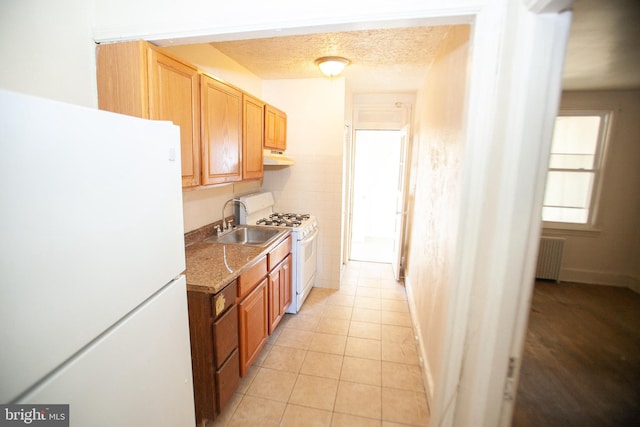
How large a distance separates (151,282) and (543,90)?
1.40 metres

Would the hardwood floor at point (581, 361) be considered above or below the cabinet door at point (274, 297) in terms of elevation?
below

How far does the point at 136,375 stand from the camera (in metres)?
0.95

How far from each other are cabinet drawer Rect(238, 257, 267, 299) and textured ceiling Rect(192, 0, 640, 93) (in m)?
1.79

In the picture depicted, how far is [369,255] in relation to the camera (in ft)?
17.2

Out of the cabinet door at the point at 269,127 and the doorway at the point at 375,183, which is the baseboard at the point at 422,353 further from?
the doorway at the point at 375,183

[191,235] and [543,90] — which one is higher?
[543,90]

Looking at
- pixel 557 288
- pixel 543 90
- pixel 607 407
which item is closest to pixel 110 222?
pixel 543 90

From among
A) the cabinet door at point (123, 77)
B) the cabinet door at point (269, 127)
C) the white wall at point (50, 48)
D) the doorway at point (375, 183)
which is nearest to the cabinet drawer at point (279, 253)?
the cabinet door at point (269, 127)

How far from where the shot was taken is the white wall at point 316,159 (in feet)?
11.3

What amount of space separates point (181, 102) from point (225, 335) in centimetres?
141

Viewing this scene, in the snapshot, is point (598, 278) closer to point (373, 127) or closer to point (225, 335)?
point (373, 127)

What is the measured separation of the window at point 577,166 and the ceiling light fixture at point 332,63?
3176 mm

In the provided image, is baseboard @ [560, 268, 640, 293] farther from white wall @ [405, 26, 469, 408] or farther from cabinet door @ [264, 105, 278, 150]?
cabinet door @ [264, 105, 278, 150]

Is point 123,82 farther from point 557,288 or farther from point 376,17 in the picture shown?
point 557,288
